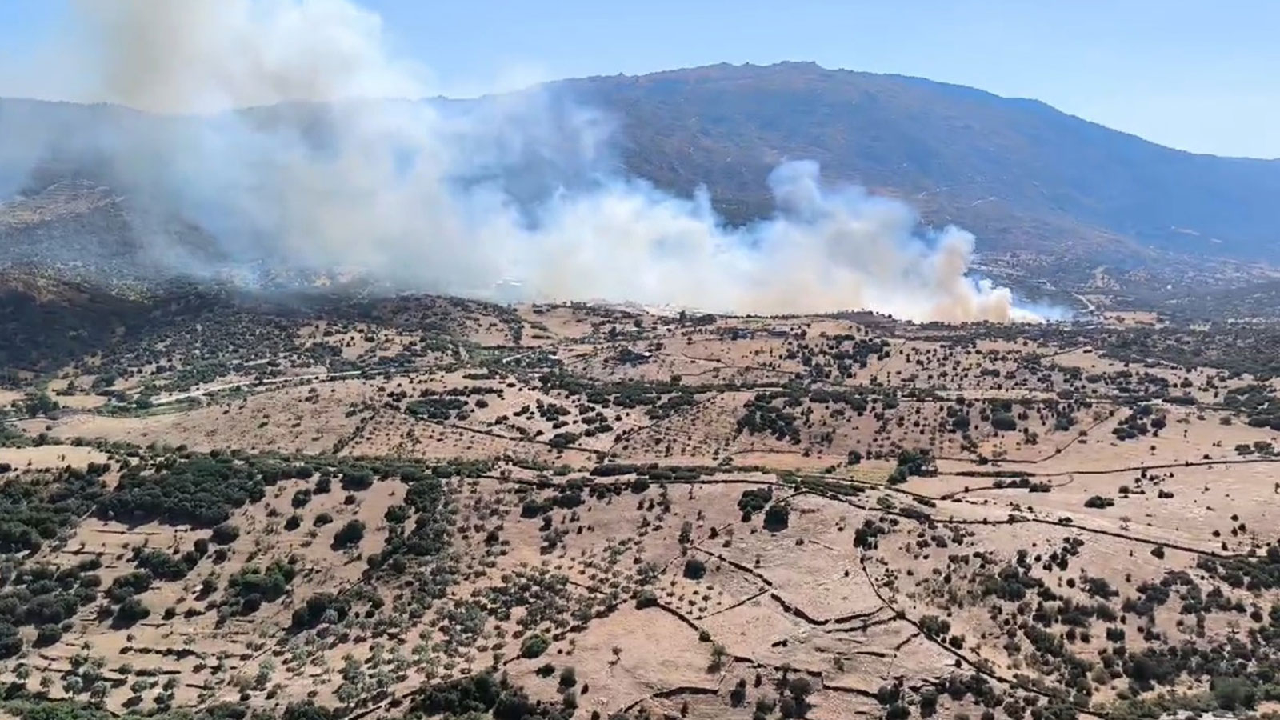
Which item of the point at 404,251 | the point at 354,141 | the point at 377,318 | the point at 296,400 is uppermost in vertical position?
the point at 354,141

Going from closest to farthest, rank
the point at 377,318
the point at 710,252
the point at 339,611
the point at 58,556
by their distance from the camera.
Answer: the point at 339,611
the point at 58,556
the point at 377,318
the point at 710,252

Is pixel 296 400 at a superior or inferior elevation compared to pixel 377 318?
inferior

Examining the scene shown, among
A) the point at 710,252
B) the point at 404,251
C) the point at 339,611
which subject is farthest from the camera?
the point at 710,252

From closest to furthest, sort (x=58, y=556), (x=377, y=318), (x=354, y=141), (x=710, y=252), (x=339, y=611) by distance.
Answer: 1. (x=339, y=611)
2. (x=58, y=556)
3. (x=377, y=318)
4. (x=710, y=252)
5. (x=354, y=141)

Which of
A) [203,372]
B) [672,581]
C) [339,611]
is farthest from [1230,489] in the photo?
[203,372]

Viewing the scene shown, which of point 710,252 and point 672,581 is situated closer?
point 672,581

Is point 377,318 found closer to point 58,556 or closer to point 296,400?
point 296,400

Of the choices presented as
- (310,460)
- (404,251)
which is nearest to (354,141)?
(404,251)

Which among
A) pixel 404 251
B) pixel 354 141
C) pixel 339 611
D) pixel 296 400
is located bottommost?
pixel 339 611

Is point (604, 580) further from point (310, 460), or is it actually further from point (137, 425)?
point (137, 425)
